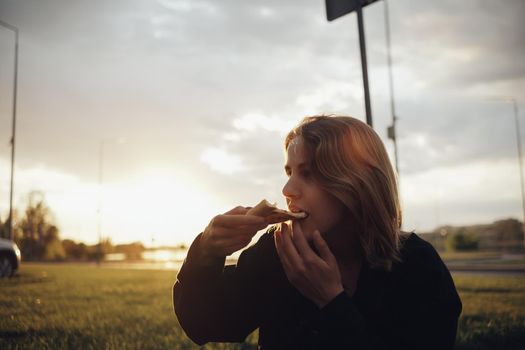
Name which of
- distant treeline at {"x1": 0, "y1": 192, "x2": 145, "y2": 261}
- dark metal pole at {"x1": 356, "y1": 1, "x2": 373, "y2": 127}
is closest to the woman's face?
dark metal pole at {"x1": 356, "y1": 1, "x2": 373, "y2": 127}

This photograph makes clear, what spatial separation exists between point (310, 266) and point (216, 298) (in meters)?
0.48

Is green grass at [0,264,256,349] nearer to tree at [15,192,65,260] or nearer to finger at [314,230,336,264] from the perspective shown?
finger at [314,230,336,264]

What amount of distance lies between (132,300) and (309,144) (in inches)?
260

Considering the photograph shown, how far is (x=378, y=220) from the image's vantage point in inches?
87.7

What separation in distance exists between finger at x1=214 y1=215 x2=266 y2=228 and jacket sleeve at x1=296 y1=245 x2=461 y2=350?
1.49 ft

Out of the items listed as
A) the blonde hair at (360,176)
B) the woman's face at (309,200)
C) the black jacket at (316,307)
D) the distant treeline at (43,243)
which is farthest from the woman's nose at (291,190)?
the distant treeline at (43,243)

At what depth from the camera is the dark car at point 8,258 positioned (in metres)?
11.5

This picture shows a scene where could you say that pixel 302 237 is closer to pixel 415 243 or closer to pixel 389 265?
pixel 389 265

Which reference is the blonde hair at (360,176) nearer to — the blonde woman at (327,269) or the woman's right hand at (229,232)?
the blonde woman at (327,269)

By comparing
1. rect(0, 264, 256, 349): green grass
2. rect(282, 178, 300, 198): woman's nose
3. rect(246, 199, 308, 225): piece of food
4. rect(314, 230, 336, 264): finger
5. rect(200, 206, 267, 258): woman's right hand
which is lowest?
rect(0, 264, 256, 349): green grass

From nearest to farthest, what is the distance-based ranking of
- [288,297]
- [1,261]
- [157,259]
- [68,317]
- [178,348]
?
[288,297] → [178,348] → [68,317] → [1,261] → [157,259]

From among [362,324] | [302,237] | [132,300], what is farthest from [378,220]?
[132,300]

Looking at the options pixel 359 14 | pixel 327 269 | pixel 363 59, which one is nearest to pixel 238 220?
pixel 327 269

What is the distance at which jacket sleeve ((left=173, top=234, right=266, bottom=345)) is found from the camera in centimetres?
197
